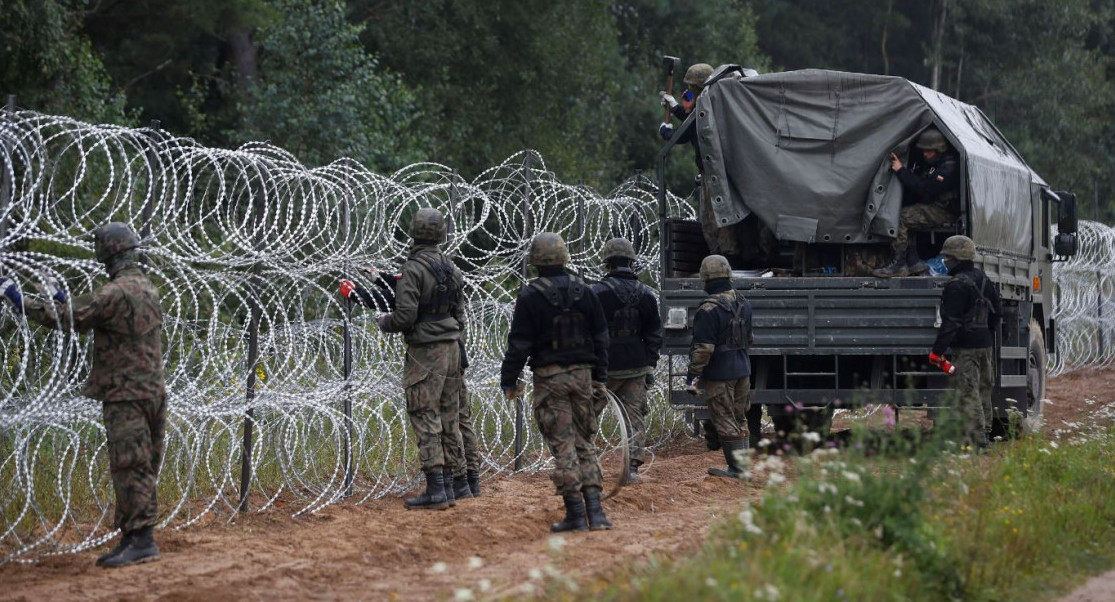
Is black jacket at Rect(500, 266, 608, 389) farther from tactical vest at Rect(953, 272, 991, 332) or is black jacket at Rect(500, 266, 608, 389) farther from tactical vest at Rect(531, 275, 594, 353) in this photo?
tactical vest at Rect(953, 272, 991, 332)

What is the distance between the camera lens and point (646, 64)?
33.6 m

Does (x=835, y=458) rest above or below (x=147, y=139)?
below

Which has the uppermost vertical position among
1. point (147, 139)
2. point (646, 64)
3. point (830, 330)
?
point (646, 64)

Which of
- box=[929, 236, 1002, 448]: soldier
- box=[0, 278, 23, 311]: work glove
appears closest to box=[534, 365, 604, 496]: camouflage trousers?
box=[0, 278, 23, 311]: work glove

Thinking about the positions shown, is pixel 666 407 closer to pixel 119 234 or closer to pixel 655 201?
pixel 655 201

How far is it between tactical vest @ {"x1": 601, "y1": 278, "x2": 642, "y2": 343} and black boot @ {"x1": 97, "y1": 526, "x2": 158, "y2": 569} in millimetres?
3848

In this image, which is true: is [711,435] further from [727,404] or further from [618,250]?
[618,250]

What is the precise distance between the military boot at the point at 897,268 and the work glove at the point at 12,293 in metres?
7.03

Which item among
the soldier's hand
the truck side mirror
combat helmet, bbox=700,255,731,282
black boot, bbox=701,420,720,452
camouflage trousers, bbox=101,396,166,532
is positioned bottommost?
black boot, bbox=701,420,720,452

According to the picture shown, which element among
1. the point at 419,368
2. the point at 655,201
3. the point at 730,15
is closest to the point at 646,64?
the point at 730,15

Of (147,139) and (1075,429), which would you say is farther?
(1075,429)

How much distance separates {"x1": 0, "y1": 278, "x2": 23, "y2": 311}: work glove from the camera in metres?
7.17

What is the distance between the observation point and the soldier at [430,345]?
31.9 feet

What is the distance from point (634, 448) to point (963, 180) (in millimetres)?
3354
